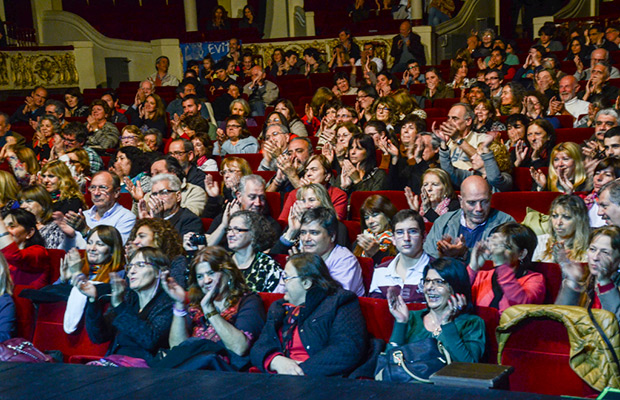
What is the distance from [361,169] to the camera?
3.92 metres

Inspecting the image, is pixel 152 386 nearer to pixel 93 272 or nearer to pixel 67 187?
pixel 93 272

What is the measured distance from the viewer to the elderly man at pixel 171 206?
3.58 meters

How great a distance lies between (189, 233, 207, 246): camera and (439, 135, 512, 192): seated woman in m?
1.18

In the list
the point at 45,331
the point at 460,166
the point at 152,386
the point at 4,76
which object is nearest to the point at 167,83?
the point at 4,76

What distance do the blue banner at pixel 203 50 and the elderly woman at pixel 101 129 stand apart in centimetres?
242

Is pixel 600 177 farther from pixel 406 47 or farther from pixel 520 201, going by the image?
pixel 406 47

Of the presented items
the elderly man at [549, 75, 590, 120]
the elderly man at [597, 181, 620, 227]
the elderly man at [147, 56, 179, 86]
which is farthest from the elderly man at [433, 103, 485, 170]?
the elderly man at [147, 56, 179, 86]

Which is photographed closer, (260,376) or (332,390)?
(332,390)

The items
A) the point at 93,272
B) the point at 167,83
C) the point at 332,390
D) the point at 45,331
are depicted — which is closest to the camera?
the point at 332,390

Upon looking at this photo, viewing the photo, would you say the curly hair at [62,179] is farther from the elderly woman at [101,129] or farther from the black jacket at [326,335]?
the black jacket at [326,335]

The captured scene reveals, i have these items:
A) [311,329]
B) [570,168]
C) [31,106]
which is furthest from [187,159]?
[31,106]

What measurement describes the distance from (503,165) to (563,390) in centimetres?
170

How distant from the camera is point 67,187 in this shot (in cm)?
413

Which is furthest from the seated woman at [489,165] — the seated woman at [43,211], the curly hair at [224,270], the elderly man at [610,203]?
the seated woman at [43,211]
